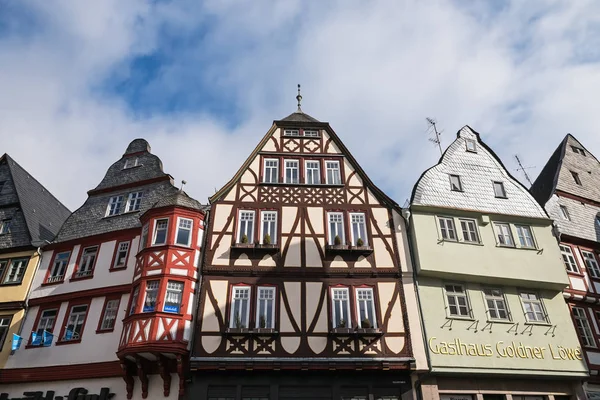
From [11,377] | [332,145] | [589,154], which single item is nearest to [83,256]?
[11,377]

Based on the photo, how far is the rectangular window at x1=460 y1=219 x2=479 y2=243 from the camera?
19.9 metres

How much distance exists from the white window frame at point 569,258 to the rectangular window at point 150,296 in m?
18.3

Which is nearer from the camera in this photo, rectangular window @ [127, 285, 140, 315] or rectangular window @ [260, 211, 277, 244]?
rectangular window @ [127, 285, 140, 315]

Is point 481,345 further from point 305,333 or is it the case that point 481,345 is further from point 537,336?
point 305,333

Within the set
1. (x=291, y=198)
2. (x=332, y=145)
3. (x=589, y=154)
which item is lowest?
(x=291, y=198)

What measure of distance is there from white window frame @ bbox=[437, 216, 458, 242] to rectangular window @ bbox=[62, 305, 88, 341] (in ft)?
52.3

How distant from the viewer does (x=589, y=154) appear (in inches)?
1089

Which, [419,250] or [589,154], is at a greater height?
[589,154]

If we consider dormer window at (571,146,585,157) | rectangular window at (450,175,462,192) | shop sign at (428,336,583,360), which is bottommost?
shop sign at (428,336,583,360)

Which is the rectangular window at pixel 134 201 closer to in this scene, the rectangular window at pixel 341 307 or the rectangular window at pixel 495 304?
the rectangular window at pixel 341 307

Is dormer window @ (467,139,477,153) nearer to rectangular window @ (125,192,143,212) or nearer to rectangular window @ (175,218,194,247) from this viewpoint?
rectangular window @ (175,218,194,247)

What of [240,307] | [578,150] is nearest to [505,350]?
[240,307]

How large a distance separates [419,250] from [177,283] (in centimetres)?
1006

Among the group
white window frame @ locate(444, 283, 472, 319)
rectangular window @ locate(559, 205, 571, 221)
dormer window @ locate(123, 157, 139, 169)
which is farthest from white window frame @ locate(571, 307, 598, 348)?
dormer window @ locate(123, 157, 139, 169)
